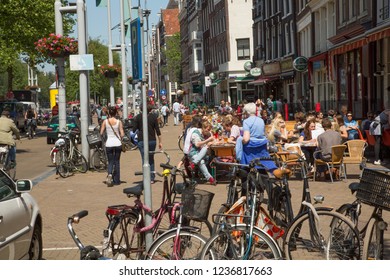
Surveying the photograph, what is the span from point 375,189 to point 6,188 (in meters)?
3.48

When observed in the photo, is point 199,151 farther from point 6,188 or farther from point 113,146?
point 6,188

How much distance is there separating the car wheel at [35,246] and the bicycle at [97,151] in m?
11.3

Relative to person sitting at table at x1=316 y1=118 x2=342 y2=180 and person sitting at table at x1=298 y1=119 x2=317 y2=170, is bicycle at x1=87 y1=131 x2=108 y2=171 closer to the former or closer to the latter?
person sitting at table at x1=298 y1=119 x2=317 y2=170

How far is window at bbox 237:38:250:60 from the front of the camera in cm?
7069

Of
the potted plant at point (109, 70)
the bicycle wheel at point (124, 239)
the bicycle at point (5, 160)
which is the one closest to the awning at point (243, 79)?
the potted plant at point (109, 70)

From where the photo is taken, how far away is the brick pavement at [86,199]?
9789mm

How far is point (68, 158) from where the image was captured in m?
18.6

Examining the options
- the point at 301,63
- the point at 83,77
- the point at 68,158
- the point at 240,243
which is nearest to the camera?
the point at 240,243

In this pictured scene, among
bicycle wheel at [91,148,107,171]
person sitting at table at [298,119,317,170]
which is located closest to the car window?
person sitting at table at [298,119,317,170]

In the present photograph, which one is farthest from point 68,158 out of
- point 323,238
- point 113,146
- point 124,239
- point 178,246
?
point 178,246

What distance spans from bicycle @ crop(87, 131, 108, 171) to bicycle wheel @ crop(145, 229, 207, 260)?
12461 millimetres

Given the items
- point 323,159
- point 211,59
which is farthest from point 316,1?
point 211,59

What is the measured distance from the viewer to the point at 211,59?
8306cm

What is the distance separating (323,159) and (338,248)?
27.8 feet
